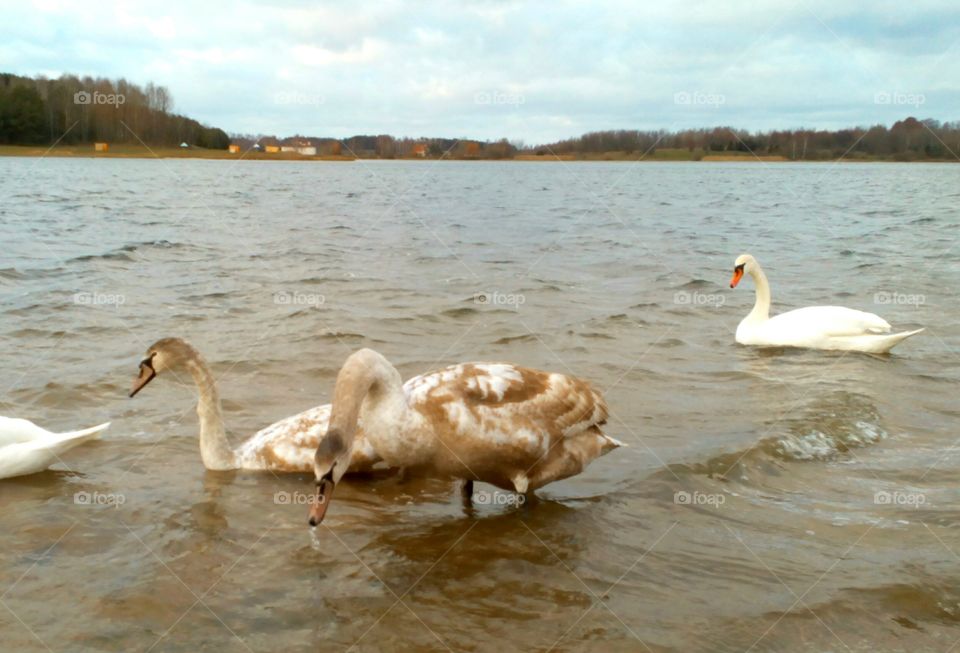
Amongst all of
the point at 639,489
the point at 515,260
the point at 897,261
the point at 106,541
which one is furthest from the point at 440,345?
the point at 897,261

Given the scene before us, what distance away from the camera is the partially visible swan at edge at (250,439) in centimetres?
748

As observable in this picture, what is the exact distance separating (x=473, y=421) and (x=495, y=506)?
1.00 metres

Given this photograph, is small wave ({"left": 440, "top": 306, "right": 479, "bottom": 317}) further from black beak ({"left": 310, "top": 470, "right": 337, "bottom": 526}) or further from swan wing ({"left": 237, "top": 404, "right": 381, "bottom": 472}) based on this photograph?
black beak ({"left": 310, "top": 470, "right": 337, "bottom": 526})

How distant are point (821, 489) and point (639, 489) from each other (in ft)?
4.93

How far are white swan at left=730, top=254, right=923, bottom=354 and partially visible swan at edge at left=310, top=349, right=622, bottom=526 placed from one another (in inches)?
258

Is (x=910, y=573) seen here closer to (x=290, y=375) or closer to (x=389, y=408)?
(x=389, y=408)

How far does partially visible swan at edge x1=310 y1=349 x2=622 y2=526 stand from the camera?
5.84 metres

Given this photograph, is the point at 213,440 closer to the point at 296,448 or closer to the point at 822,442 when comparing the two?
the point at 296,448

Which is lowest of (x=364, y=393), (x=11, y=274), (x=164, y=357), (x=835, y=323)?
(x=835, y=323)

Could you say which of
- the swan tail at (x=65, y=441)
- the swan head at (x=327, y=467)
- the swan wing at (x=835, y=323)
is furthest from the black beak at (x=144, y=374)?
the swan wing at (x=835, y=323)

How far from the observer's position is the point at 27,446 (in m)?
7.09

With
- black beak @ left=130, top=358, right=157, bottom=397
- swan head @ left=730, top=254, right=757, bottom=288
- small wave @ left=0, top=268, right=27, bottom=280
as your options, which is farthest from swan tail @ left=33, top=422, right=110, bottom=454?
small wave @ left=0, top=268, right=27, bottom=280

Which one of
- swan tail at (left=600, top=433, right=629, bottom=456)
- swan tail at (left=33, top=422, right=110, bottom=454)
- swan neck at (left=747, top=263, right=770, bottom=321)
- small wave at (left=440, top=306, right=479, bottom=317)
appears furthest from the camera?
small wave at (left=440, top=306, right=479, bottom=317)

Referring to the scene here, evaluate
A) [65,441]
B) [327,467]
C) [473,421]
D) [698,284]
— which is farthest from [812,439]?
[698,284]
